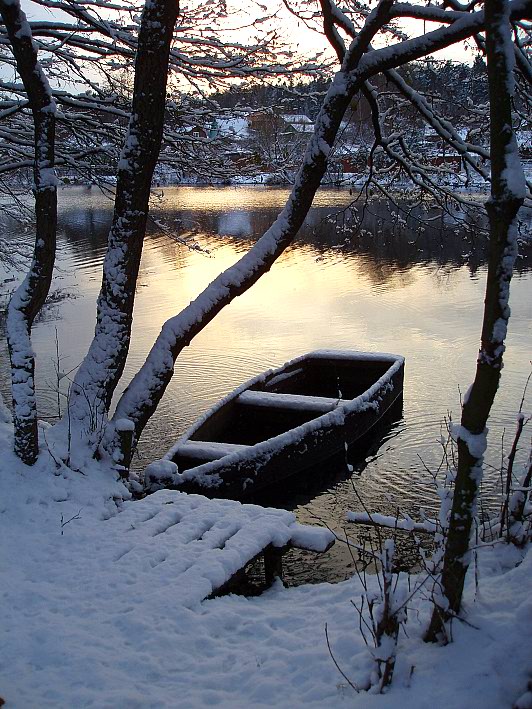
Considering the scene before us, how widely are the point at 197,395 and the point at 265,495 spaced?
4.16 metres

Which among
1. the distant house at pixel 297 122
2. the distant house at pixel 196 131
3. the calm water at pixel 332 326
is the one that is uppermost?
the distant house at pixel 297 122

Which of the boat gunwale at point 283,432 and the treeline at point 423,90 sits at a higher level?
the treeline at point 423,90

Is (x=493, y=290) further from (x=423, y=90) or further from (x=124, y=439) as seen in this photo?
(x=423, y=90)

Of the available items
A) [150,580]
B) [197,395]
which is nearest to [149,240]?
[197,395]

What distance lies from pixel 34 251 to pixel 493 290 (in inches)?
157

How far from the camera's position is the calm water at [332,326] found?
28.7 ft

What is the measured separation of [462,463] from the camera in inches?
106

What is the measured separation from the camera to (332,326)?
52.7 ft

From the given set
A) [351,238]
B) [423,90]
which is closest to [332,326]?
[351,238]

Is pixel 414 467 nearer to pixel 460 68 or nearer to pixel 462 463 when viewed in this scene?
pixel 460 68

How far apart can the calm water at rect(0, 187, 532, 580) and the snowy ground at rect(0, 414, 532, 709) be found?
2366 mm

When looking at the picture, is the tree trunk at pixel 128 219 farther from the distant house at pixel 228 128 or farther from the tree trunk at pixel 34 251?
the distant house at pixel 228 128

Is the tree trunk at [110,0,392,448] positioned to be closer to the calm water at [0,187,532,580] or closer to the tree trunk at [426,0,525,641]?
the calm water at [0,187,532,580]

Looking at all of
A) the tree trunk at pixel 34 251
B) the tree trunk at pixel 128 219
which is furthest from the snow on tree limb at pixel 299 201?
the tree trunk at pixel 34 251
